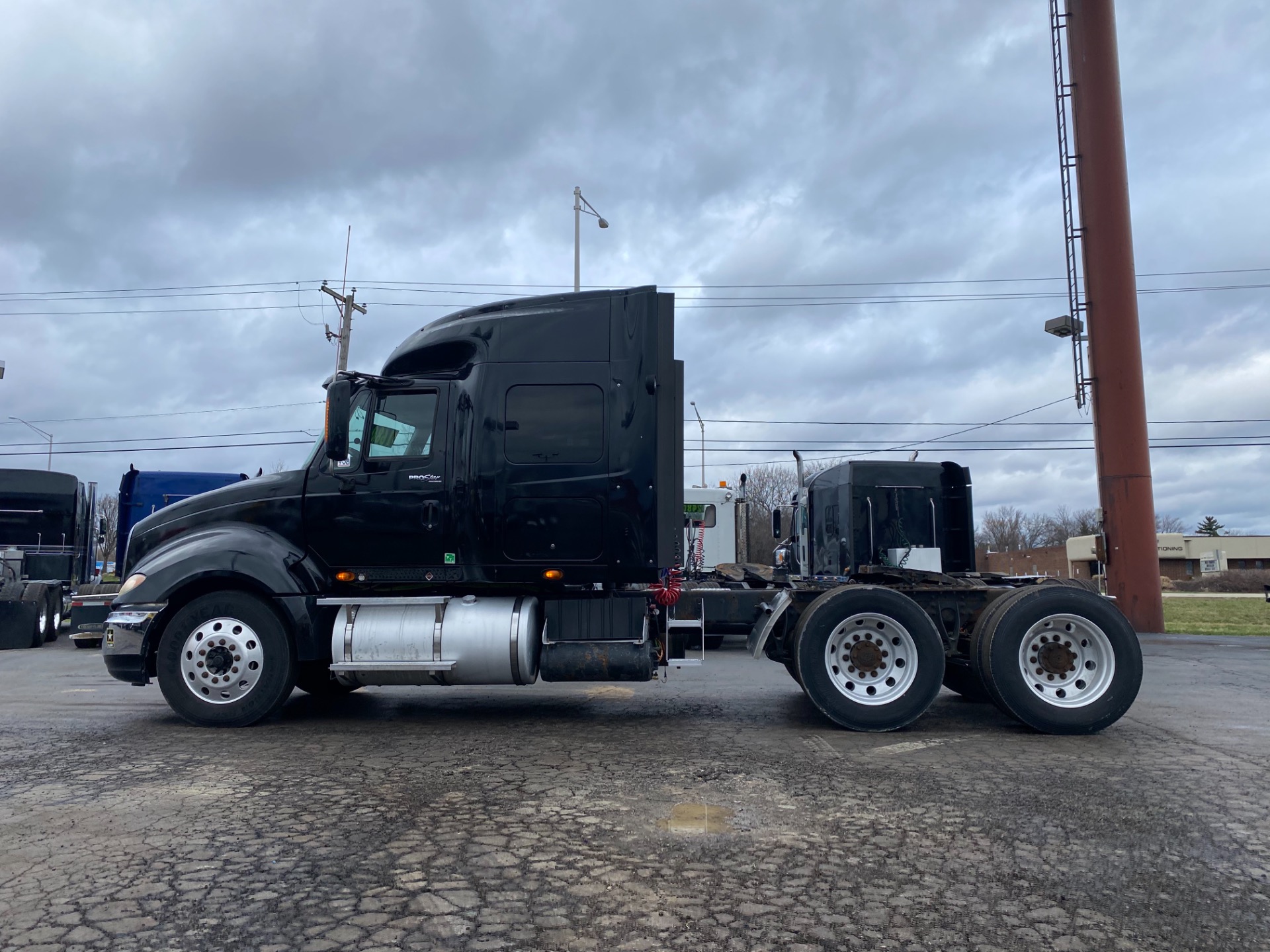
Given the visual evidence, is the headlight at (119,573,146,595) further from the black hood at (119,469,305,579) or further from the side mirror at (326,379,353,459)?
the side mirror at (326,379,353,459)

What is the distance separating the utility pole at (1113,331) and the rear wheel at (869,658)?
1409 cm

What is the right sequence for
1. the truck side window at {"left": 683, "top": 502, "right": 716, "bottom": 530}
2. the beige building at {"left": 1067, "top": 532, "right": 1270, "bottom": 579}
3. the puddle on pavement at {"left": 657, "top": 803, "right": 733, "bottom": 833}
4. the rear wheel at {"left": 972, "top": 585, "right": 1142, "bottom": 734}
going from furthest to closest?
the beige building at {"left": 1067, "top": 532, "right": 1270, "bottom": 579} < the truck side window at {"left": 683, "top": 502, "right": 716, "bottom": 530} < the rear wheel at {"left": 972, "top": 585, "right": 1142, "bottom": 734} < the puddle on pavement at {"left": 657, "top": 803, "right": 733, "bottom": 833}

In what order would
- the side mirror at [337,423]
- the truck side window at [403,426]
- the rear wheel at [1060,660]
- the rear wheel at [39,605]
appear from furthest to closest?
the rear wheel at [39,605] → the truck side window at [403,426] → the side mirror at [337,423] → the rear wheel at [1060,660]

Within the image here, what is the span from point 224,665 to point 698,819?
420cm

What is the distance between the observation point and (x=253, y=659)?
681cm

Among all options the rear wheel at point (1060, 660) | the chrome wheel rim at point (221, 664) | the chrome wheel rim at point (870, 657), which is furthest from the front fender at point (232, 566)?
the rear wheel at point (1060, 660)

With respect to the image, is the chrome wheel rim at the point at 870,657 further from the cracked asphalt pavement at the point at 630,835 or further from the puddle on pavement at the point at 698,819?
the puddle on pavement at the point at 698,819

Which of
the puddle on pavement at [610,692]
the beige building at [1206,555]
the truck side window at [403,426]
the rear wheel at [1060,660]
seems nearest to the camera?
the rear wheel at [1060,660]

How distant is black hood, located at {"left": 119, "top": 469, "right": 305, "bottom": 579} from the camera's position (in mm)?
7109

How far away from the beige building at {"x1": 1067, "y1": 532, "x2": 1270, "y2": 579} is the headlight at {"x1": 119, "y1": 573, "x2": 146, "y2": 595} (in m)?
66.4

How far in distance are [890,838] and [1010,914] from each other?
87 cm

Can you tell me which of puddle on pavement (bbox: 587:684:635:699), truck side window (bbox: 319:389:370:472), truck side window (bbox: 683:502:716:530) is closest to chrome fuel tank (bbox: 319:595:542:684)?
truck side window (bbox: 319:389:370:472)

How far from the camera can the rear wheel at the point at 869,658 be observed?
6637 millimetres

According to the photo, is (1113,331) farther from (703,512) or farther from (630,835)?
(630,835)
